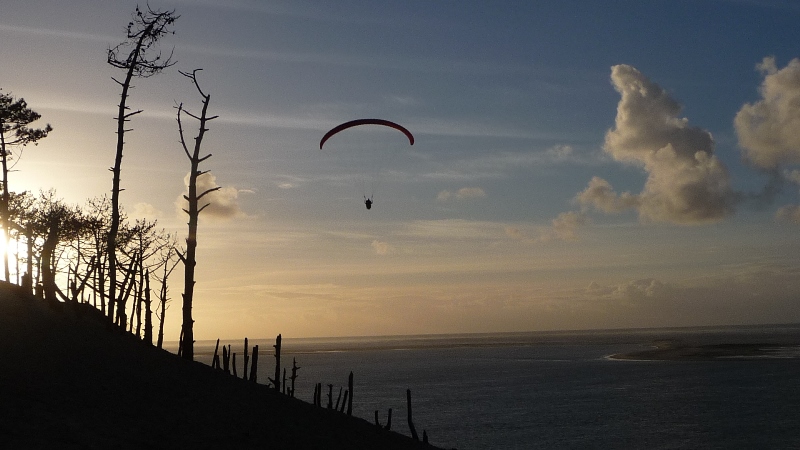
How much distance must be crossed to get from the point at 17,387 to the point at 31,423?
2612 millimetres

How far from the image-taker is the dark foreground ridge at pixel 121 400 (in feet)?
53.8

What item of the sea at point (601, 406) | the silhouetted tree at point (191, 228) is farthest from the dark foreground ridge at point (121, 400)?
the sea at point (601, 406)

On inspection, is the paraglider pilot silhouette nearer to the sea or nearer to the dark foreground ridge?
the dark foreground ridge

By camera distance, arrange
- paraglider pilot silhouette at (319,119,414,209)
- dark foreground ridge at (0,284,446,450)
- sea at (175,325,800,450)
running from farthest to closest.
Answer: sea at (175,325,800,450) → paraglider pilot silhouette at (319,119,414,209) → dark foreground ridge at (0,284,446,450)

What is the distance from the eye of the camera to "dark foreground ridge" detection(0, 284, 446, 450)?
1641cm

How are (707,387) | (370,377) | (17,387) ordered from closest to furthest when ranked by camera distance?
(17,387), (707,387), (370,377)

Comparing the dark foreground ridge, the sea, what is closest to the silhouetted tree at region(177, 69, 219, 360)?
the dark foreground ridge

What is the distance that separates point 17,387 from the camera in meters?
17.6

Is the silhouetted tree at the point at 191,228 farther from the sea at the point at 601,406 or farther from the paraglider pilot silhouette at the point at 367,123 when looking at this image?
the sea at the point at 601,406

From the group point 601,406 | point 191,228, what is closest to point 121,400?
point 191,228

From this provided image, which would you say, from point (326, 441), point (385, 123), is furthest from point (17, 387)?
point (385, 123)

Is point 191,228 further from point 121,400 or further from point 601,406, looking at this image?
point 601,406

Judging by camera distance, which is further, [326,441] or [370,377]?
[370,377]

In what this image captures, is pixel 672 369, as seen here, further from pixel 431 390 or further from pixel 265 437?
pixel 265 437
